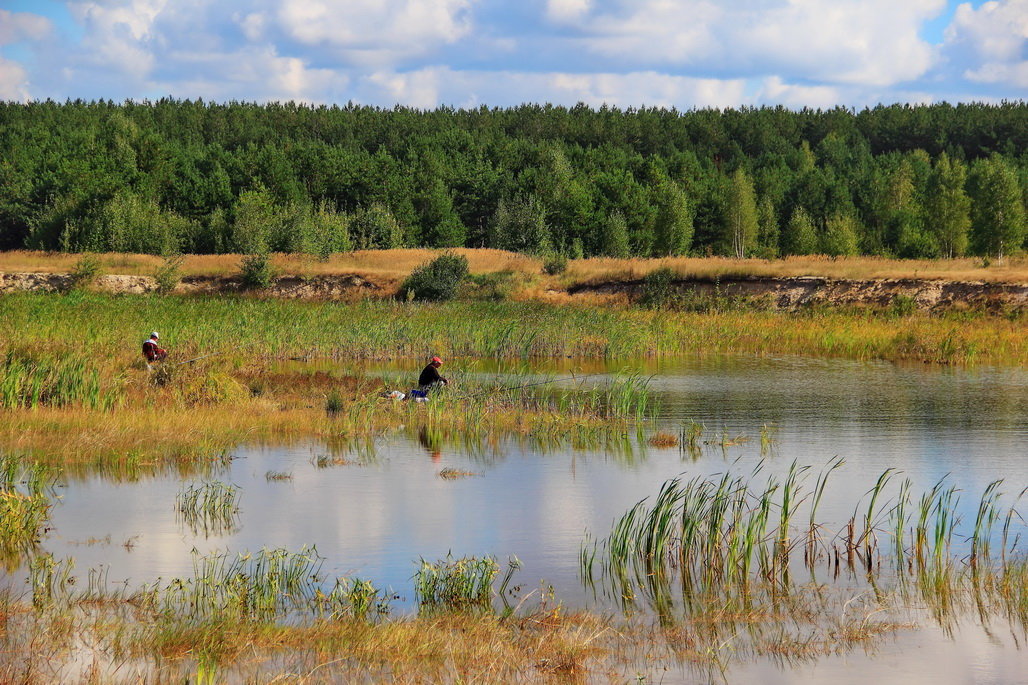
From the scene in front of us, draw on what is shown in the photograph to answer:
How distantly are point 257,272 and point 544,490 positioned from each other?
49371 mm

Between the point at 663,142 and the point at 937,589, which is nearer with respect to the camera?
the point at 937,589

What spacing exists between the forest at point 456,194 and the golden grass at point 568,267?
3.60 m

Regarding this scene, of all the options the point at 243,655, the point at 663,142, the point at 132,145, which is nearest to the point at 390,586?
the point at 243,655

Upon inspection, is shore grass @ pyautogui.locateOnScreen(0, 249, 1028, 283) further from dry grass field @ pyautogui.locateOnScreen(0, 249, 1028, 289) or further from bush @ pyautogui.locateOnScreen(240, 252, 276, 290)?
bush @ pyautogui.locateOnScreen(240, 252, 276, 290)

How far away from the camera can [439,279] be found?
5953cm

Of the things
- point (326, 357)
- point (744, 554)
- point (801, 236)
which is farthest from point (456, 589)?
point (801, 236)

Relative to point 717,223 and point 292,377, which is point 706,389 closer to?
point 292,377

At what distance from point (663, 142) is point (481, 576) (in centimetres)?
15473

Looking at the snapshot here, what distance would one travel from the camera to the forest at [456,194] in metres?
87.9

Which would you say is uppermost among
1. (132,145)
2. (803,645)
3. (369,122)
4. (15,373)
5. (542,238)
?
(369,122)

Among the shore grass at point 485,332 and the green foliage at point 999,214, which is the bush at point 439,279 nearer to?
the shore grass at point 485,332

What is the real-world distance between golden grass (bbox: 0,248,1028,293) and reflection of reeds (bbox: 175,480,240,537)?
42.7m

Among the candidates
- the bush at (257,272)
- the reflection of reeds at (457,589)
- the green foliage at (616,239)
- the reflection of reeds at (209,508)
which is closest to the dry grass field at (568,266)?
the bush at (257,272)

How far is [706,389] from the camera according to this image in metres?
31.3
